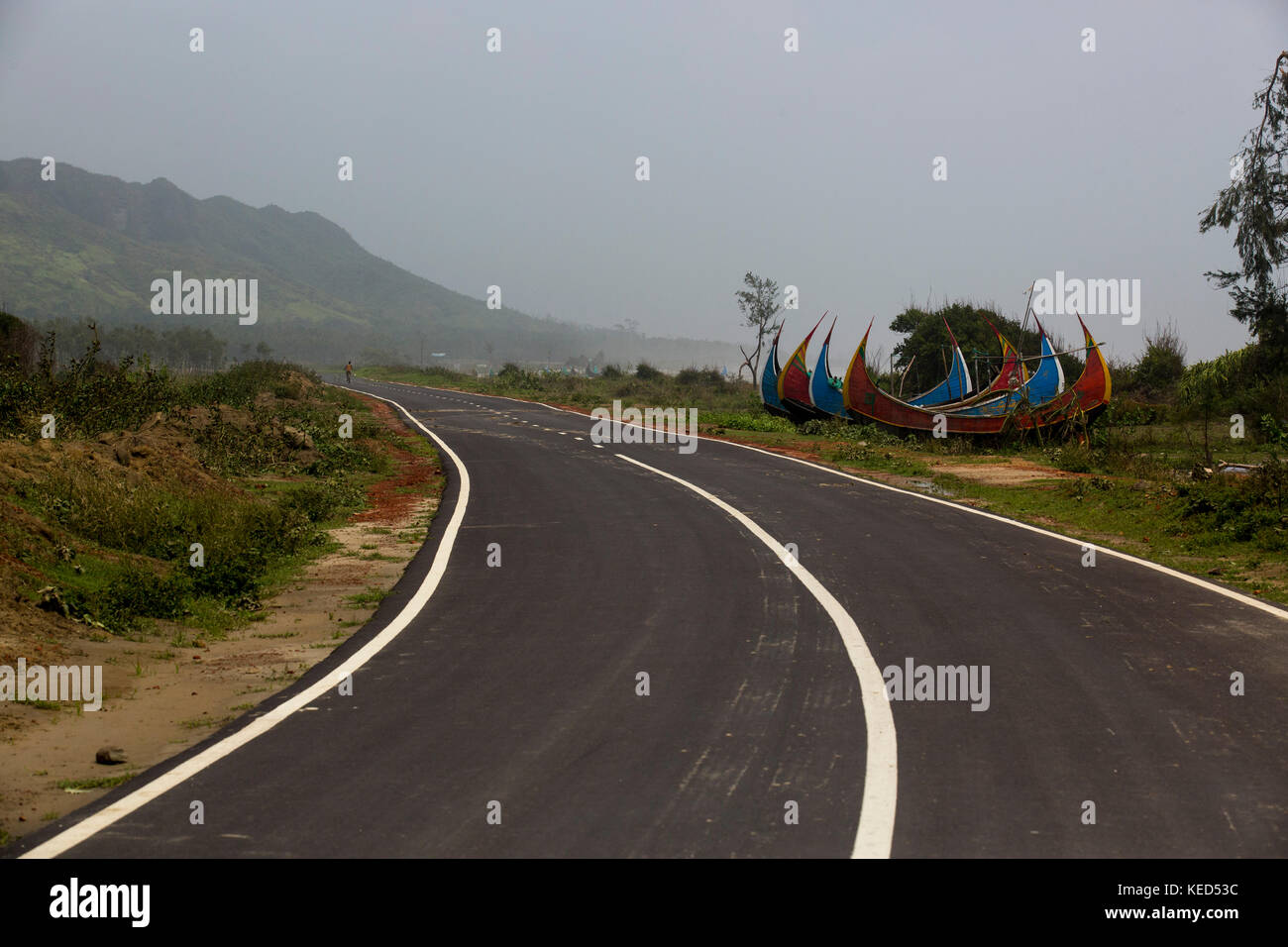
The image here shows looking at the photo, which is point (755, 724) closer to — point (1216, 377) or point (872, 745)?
point (872, 745)

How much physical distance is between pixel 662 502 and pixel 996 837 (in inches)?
Result: 469

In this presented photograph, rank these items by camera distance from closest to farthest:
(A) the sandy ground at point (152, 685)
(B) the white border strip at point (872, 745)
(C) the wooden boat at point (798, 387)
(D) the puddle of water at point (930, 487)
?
(B) the white border strip at point (872, 745)
(A) the sandy ground at point (152, 685)
(D) the puddle of water at point (930, 487)
(C) the wooden boat at point (798, 387)

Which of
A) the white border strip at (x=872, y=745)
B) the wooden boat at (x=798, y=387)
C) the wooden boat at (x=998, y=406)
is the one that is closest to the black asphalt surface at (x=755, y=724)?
the white border strip at (x=872, y=745)

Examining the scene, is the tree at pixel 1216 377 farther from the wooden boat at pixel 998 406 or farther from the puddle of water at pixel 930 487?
the puddle of water at pixel 930 487

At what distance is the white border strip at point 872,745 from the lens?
466 cm

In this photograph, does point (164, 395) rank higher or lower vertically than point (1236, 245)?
lower

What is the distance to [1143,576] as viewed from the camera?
35.1 feet

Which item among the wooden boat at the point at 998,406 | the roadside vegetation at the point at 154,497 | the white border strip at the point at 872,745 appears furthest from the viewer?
the wooden boat at the point at 998,406

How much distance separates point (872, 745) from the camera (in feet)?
19.4

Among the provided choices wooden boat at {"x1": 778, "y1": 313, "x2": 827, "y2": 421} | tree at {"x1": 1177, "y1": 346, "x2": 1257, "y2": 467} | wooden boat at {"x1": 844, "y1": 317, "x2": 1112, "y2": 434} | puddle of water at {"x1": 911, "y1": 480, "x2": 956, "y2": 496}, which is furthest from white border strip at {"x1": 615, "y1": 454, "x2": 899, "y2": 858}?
tree at {"x1": 1177, "y1": 346, "x2": 1257, "y2": 467}

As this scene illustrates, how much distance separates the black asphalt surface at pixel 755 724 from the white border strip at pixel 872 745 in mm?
62

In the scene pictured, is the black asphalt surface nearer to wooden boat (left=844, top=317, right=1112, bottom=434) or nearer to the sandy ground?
the sandy ground
